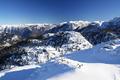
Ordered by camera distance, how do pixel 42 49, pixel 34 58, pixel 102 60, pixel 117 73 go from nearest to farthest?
pixel 117 73 < pixel 102 60 < pixel 34 58 < pixel 42 49

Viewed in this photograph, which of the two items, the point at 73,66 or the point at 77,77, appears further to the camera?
the point at 73,66

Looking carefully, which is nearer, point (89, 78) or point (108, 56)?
point (89, 78)

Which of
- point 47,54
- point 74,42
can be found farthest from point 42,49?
point 74,42

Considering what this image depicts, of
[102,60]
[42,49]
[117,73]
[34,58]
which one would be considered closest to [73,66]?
[117,73]

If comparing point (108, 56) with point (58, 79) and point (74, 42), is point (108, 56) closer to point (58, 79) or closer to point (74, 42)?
point (58, 79)

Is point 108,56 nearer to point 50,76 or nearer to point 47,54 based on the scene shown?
point 50,76

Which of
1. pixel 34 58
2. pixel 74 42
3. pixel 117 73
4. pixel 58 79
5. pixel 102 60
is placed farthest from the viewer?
pixel 74 42

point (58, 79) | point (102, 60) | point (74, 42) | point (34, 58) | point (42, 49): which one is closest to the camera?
point (58, 79)

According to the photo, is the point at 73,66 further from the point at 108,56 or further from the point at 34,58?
the point at 34,58
